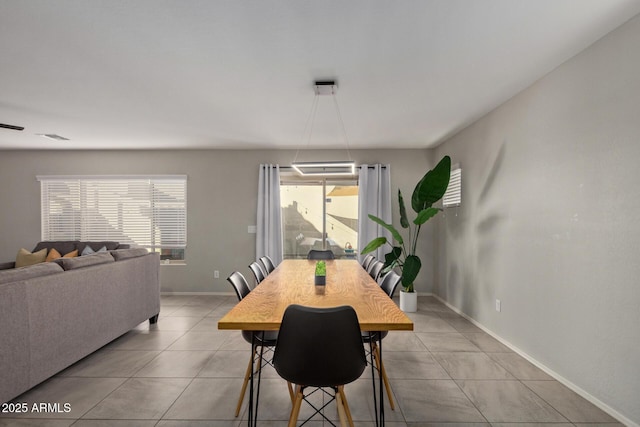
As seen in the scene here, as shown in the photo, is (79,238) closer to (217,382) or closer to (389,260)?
(217,382)

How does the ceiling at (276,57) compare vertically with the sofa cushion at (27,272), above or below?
above

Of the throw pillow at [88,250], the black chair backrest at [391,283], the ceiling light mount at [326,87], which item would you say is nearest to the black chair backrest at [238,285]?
the black chair backrest at [391,283]

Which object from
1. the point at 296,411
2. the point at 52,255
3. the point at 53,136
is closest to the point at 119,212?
the point at 52,255

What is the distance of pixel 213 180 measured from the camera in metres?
5.45

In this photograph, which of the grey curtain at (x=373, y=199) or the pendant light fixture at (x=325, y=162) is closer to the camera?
the pendant light fixture at (x=325, y=162)

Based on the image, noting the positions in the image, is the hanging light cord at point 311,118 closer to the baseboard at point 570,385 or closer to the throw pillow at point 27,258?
the baseboard at point 570,385

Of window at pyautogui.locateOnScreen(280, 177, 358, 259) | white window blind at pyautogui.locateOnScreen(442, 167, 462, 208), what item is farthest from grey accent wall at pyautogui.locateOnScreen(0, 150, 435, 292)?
white window blind at pyautogui.locateOnScreen(442, 167, 462, 208)

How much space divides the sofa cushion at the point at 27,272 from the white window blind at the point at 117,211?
2883mm

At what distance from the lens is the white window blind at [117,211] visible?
5.50 metres

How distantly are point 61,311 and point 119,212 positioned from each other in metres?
3.40

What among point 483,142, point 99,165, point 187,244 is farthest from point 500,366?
point 99,165

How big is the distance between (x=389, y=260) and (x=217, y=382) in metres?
2.65

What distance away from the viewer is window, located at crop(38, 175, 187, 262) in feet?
18.0

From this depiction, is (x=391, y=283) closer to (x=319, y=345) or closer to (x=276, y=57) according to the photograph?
(x=319, y=345)
